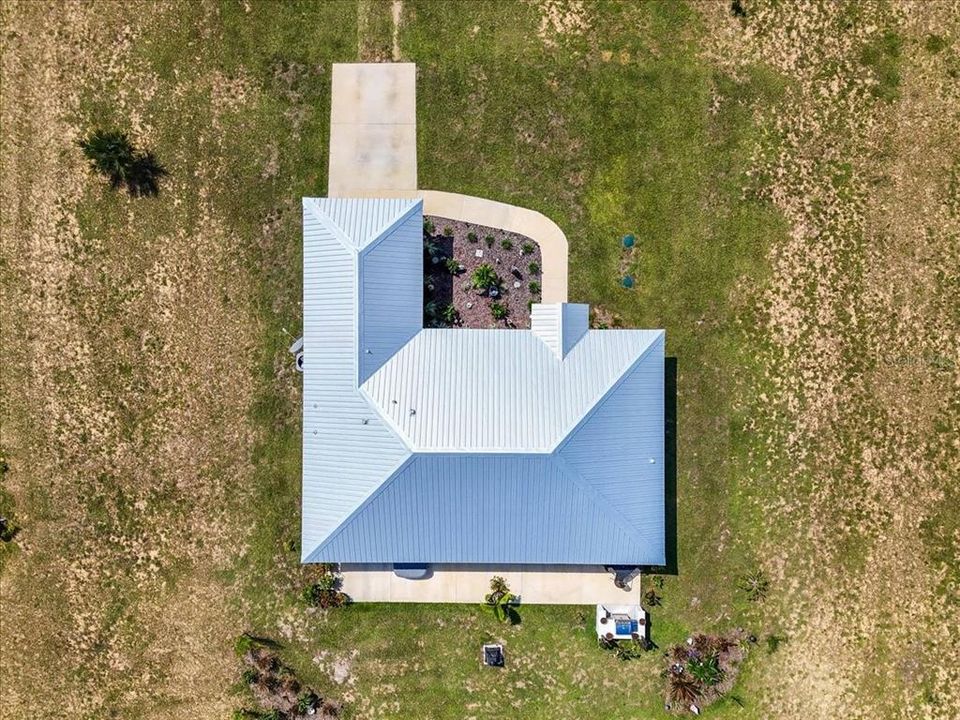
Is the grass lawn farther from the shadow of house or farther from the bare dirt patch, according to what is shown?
the shadow of house

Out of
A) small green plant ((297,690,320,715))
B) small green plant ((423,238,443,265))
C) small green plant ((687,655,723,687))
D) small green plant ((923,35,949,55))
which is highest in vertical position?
small green plant ((923,35,949,55))

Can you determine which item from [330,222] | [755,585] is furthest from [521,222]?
[755,585]

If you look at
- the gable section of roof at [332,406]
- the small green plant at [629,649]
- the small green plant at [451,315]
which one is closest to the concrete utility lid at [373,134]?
the gable section of roof at [332,406]

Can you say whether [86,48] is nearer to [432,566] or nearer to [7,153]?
[7,153]

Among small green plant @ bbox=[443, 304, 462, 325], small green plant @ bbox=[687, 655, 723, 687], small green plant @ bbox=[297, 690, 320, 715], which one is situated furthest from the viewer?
small green plant @ bbox=[443, 304, 462, 325]

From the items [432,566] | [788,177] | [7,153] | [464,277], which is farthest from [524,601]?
[7,153]

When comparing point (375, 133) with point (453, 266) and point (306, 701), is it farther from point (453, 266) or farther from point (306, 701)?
point (306, 701)

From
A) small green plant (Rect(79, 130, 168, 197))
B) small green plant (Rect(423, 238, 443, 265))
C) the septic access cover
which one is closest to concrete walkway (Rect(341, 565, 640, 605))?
the septic access cover
